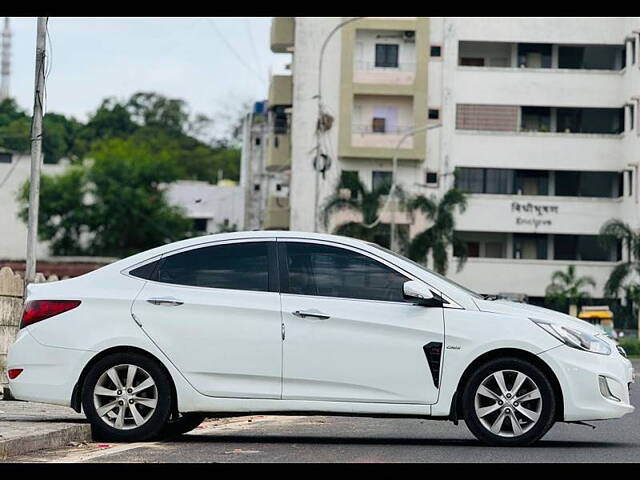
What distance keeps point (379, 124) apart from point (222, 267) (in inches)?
2280

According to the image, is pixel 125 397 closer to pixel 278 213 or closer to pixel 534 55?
pixel 278 213

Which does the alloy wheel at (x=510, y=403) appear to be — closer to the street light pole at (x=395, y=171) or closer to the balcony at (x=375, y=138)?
the street light pole at (x=395, y=171)

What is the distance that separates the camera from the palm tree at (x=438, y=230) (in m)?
64.2

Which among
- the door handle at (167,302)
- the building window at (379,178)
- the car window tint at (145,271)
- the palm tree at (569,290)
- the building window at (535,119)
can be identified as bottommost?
the door handle at (167,302)

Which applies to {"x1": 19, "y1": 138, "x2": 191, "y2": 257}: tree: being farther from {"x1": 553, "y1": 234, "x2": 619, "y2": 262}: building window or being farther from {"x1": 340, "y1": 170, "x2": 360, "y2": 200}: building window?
{"x1": 553, "y1": 234, "x2": 619, "y2": 262}: building window

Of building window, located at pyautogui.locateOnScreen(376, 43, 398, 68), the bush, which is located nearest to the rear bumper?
the bush

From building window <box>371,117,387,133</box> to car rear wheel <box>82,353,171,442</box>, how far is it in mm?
57979

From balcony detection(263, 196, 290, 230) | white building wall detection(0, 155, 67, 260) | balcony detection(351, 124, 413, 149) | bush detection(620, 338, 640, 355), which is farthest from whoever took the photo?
white building wall detection(0, 155, 67, 260)

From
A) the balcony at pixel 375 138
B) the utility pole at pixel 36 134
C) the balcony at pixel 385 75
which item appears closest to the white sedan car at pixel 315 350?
the utility pole at pixel 36 134

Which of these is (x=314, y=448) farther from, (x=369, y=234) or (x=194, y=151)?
(x=194, y=151)

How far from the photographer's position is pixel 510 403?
11398mm

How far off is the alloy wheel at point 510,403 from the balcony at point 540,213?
57935 mm

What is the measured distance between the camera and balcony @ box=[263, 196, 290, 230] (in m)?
71.1
